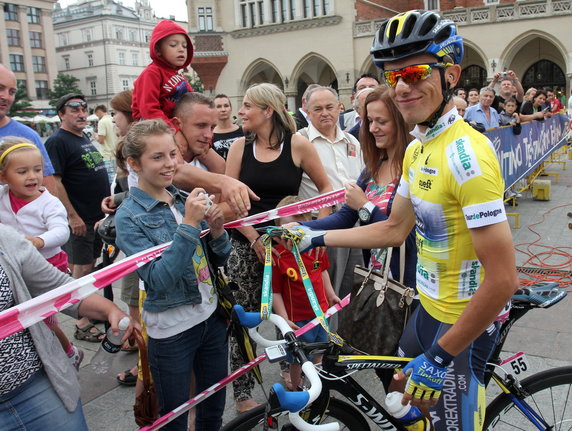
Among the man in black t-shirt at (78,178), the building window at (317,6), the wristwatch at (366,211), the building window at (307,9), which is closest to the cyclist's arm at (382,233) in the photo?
the wristwatch at (366,211)

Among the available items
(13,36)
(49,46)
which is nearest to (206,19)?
(13,36)

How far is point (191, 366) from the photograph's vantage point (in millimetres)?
2680

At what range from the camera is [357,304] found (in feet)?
8.63

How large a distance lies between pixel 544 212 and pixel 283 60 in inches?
1243

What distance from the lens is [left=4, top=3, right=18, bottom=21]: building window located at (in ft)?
240

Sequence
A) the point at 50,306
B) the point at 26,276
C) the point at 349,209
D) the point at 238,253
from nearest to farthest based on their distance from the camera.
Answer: the point at 50,306 → the point at 26,276 → the point at 349,209 → the point at 238,253

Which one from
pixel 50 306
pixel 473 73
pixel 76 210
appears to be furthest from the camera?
pixel 473 73

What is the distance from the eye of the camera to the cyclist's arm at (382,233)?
2.41 m

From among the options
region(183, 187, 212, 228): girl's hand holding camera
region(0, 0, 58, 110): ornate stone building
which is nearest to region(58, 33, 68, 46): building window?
region(0, 0, 58, 110): ornate stone building

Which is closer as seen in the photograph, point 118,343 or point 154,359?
point 118,343

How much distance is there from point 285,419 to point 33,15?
9002cm

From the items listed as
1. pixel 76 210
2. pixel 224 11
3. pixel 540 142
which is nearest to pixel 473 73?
pixel 224 11

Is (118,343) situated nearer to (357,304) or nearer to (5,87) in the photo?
(357,304)

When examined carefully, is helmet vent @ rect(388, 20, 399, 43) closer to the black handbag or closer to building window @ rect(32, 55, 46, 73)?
the black handbag
